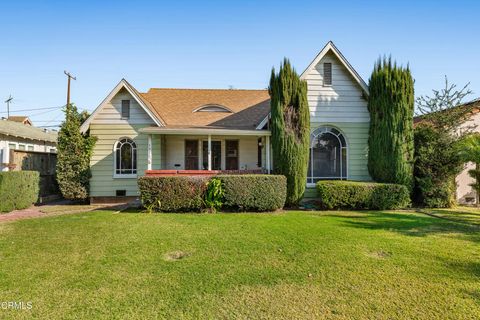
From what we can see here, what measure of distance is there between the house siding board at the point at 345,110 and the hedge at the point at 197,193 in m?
4.44

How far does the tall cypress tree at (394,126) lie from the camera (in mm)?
10492

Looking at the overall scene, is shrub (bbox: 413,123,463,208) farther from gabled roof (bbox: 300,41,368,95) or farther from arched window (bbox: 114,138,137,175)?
arched window (bbox: 114,138,137,175)

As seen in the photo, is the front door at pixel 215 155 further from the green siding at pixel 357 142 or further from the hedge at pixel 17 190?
the hedge at pixel 17 190

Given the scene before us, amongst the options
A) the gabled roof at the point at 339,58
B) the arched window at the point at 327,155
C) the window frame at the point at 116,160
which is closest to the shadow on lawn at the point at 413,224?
the arched window at the point at 327,155

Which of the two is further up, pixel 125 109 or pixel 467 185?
pixel 125 109

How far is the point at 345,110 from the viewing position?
11875mm

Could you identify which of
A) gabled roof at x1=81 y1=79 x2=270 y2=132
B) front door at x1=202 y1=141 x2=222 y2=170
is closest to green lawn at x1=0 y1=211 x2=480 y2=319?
front door at x1=202 y1=141 x2=222 y2=170

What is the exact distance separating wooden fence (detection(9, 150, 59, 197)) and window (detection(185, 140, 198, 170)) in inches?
295

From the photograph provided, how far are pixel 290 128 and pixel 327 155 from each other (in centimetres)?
290

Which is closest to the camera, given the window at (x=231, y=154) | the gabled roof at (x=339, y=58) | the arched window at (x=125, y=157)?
the gabled roof at (x=339, y=58)

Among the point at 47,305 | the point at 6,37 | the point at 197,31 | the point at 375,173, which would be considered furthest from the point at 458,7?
the point at 6,37

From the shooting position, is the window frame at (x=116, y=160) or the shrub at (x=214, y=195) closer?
the shrub at (x=214, y=195)

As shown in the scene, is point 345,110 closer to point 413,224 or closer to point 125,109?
point 413,224

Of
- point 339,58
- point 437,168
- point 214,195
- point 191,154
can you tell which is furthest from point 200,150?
point 437,168
